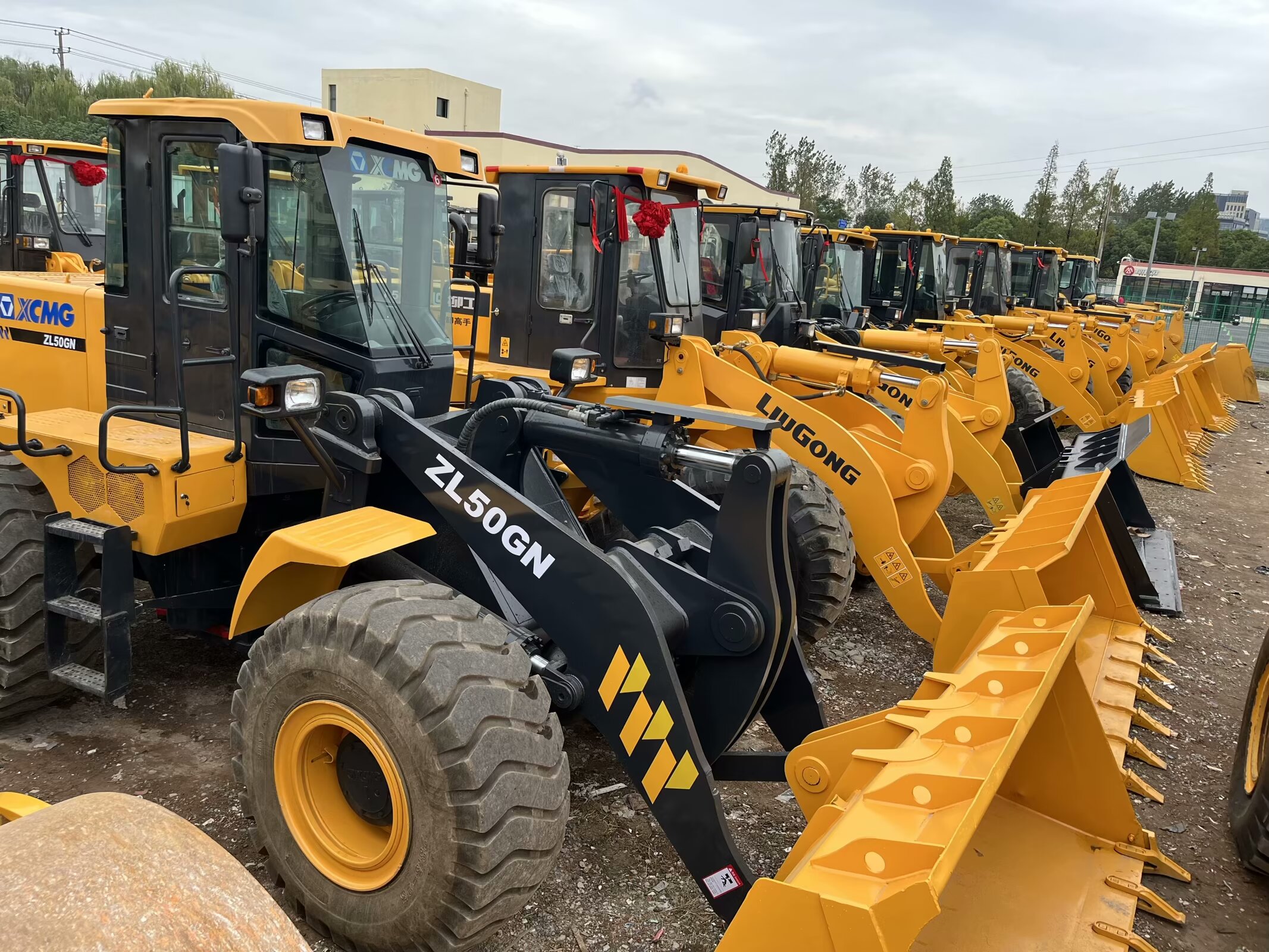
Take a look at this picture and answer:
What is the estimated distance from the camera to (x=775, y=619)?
122 inches

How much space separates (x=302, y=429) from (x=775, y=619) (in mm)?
1791

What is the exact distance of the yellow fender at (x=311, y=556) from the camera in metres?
3.01

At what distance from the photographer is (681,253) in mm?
6859

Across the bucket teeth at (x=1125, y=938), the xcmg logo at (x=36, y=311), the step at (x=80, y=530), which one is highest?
the xcmg logo at (x=36, y=311)

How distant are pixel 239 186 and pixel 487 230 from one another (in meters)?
1.49

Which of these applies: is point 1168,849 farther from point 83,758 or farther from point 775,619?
point 83,758

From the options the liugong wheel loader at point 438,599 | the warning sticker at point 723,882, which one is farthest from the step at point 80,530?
the warning sticker at point 723,882

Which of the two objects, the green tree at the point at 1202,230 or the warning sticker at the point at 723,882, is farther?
the green tree at the point at 1202,230

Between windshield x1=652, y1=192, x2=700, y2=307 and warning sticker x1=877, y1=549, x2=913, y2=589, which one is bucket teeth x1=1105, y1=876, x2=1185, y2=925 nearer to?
warning sticker x1=877, y1=549, x2=913, y2=589

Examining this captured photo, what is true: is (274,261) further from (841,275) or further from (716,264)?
(841,275)

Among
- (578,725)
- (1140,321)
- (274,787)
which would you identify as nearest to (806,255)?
(578,725)

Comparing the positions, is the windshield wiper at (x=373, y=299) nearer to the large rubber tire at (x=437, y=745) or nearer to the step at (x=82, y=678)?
the large rubber tire at (x=437, y=745)

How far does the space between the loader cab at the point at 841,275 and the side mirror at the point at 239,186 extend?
29.4 feet

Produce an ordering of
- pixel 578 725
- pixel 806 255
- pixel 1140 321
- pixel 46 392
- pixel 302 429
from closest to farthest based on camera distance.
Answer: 1. pixel 302 429
2. pixel 578 725
3. pixel 46 392
4. pixel 806 255
5. pixel 1140 321
